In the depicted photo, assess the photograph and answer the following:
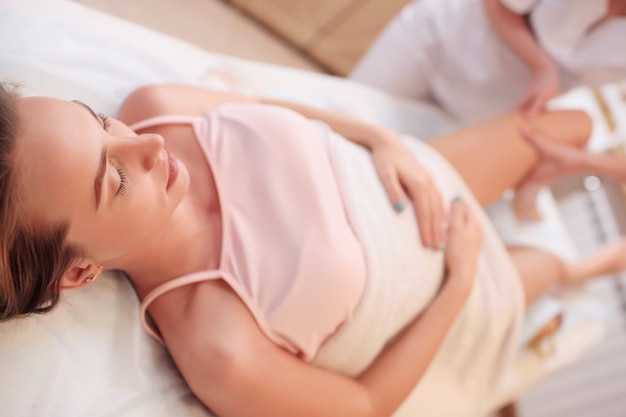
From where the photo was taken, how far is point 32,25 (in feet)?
3.47

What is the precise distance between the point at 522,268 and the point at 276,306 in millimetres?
751

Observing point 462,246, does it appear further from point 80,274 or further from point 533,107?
point 80,274

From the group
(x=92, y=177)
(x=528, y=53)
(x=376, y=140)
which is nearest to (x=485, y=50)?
(x=528, y=53)

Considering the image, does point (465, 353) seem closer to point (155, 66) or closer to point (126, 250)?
point (126, 250)

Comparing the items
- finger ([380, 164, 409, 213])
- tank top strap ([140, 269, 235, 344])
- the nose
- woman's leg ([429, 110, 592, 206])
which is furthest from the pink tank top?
woman's leg ([429, 110, 592, 206])

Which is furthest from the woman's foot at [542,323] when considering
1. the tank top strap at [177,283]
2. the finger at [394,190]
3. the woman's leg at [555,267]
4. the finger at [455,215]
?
the tank top strap at [177,283]

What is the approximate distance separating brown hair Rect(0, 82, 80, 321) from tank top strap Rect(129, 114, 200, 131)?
0.84ft

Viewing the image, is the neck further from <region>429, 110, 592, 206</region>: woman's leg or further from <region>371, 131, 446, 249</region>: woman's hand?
<region>429, 110, 592, 206</region>: woman's leg

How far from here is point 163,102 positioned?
1017 mm

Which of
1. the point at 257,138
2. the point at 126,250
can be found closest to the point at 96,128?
the point at 126,250

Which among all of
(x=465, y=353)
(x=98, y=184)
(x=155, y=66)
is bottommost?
(x=465, y=353)

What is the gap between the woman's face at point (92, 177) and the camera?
652mm

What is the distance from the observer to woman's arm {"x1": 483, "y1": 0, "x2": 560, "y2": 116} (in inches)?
53.1

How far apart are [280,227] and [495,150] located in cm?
65
